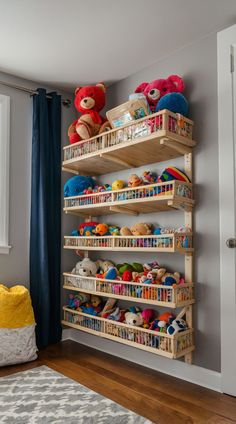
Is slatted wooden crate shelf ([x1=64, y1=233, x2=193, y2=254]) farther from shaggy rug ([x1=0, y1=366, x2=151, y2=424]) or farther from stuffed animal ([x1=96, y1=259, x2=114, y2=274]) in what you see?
shaggy rug ([x1=0, y1=366, x2=151, y2=424])

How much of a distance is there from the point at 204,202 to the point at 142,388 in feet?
3.93

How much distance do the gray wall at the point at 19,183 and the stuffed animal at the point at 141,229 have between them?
100cm

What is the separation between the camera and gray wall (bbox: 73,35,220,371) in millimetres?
2111

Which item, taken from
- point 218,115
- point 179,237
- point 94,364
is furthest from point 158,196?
point 94,364

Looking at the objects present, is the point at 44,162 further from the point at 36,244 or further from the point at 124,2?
the point at 124,2

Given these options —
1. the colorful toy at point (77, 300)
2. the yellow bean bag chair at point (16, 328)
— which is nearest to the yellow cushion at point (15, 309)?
the yellow bean bag chair at point (16, 328)

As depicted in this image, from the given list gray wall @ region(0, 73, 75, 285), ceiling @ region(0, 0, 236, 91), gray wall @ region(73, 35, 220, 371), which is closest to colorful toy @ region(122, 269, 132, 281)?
gray wall @ region(73, 35, 220, 371)

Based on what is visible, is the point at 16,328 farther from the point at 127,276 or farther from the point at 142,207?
the point at 142,207

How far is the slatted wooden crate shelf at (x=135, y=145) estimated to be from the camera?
2.10m

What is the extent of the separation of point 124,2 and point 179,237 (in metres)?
1.38

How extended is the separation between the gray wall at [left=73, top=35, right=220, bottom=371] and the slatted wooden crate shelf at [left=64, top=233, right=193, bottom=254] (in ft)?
0.45

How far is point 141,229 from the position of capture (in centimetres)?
238

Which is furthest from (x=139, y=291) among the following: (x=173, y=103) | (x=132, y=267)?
(x=173, y=103)

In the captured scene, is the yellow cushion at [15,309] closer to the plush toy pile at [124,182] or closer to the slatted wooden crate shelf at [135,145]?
the plush toy pile at [124,182]
